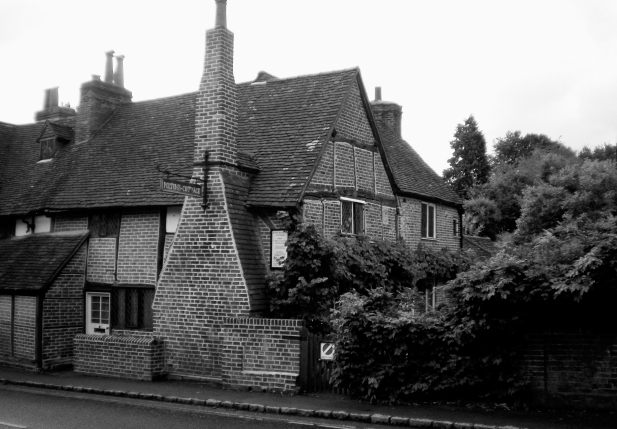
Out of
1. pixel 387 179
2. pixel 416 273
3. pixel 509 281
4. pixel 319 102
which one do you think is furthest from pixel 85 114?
pixel 509 281

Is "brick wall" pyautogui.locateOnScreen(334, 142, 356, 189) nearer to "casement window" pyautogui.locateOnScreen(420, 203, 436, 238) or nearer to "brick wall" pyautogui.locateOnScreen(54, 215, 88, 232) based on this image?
"casement window" pyautogui.locateOnScreen(420, 203, 436, 238)

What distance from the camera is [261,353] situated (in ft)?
43.0

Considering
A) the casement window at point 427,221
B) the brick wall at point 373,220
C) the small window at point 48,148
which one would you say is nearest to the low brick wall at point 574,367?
the brick wall at point 373,220

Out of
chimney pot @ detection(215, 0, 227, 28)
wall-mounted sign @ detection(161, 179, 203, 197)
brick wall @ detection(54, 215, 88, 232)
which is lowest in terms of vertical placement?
brick wall @ detection(54, 215, 88, 232)

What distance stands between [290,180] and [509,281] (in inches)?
253

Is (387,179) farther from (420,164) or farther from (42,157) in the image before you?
(42,157)

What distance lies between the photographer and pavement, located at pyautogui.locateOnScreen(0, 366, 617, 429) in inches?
393

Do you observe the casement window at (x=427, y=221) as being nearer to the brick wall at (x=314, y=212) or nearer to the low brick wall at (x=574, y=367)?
the brick wall at (x=314, y=212)

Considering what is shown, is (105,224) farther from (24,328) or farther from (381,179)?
(381,179)

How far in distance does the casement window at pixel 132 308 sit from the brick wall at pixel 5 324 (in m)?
2.97

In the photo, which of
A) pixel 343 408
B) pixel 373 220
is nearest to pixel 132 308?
pixel 373 220

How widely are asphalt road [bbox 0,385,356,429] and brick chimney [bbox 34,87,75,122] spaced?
1479cm

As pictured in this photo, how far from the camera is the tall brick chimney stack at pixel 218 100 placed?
1463cm

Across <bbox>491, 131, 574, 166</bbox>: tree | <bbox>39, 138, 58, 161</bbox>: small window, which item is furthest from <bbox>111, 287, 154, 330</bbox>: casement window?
<bbox>491, 131, 574, 166</bbox>: tree
